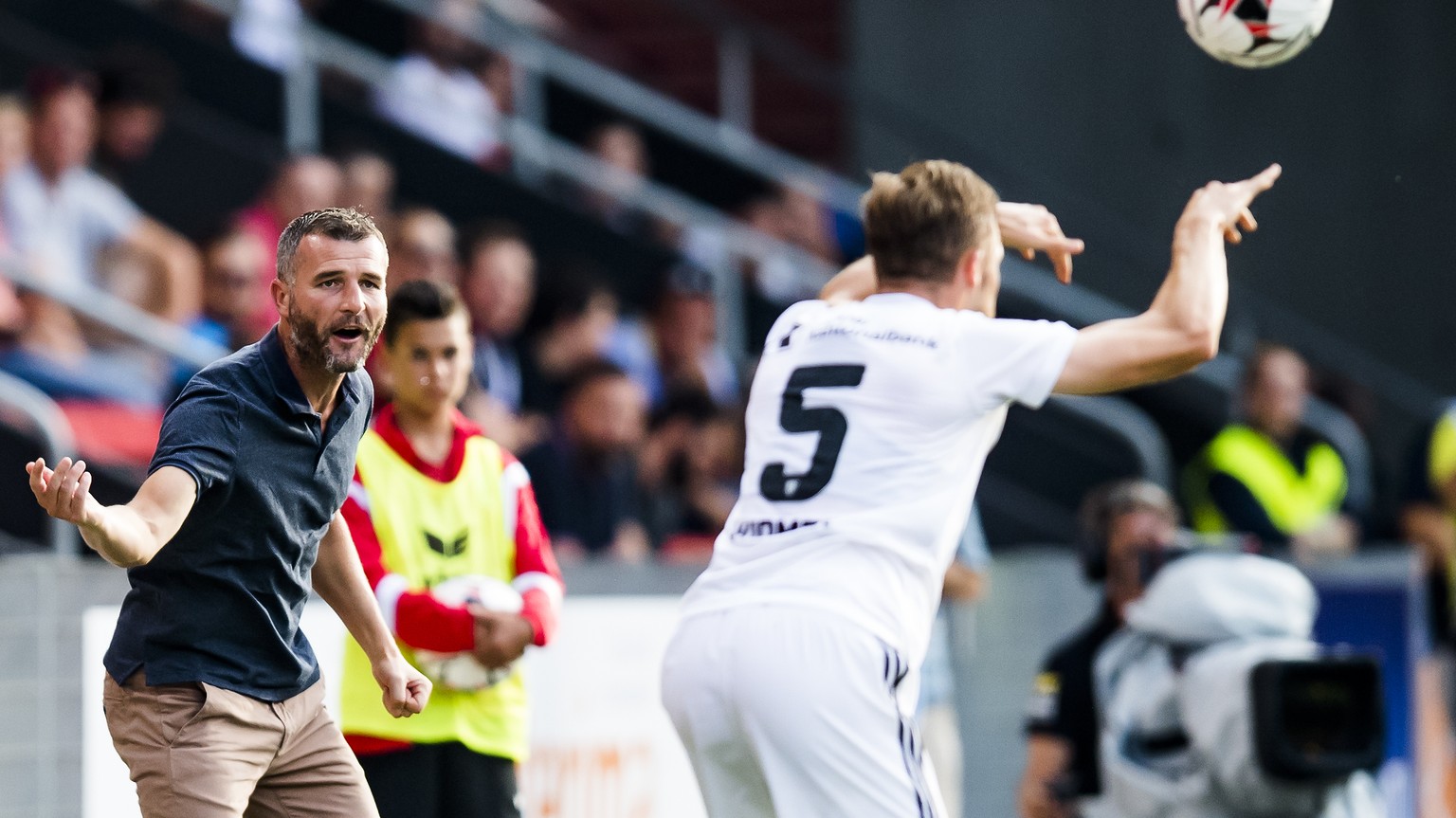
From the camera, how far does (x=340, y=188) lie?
9969 millimetres

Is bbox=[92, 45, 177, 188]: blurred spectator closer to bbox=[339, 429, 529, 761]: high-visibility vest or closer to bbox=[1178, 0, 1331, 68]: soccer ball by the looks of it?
bbox=[339, 429, 529, 761]: high-visibility vest

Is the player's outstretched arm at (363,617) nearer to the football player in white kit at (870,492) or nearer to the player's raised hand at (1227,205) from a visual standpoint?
the football player in white kit at (870,492)

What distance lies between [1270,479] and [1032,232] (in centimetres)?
648

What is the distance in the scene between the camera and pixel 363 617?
4734 millimetres

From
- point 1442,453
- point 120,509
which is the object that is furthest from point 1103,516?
point 120,509

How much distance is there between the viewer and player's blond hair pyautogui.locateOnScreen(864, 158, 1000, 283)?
15.4ft

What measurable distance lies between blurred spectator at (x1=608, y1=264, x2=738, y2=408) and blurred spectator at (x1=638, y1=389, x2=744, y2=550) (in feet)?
1.61

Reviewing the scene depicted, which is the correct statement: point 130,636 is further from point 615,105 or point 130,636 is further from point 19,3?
point 615,105

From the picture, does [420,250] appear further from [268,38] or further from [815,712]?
[815,712]

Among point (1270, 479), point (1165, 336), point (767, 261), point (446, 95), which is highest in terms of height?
point (446, 95)

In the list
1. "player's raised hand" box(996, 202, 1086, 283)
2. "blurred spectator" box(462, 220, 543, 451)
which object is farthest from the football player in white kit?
"blurred spectator" box(462, 220, 543, 451)

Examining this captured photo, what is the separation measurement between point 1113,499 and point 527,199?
5327 mm

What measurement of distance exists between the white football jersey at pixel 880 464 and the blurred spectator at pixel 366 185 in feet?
18.0

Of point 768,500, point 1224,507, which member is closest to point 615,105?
point 1224,507
